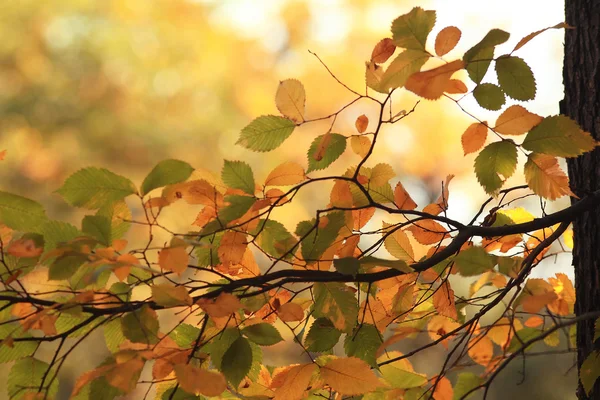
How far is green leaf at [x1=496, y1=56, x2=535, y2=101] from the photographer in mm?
629

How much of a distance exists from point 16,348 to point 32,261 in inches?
3.4

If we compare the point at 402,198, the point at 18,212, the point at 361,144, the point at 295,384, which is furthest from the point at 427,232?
the point at 18,212

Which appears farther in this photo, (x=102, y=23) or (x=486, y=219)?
(x=102, y=23)

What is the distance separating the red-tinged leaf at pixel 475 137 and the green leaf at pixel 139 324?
0.39 meters

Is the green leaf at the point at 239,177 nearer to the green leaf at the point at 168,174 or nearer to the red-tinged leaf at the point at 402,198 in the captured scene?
the green leaf at the point at 168,174

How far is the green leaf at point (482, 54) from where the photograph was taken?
56 centimetres

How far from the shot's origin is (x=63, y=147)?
206 inches

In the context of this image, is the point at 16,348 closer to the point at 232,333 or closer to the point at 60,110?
the point at 232,333

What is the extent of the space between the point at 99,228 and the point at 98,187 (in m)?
0.04

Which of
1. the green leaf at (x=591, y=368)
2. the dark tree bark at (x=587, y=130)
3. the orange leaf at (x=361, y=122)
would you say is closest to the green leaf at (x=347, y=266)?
the orange leaf at (x=361, y=122)

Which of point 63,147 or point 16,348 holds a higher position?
point 63,147

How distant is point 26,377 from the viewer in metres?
0.62

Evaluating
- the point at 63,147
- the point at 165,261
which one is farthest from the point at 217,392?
the point at 63,147

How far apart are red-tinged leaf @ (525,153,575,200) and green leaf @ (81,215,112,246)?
0.45 meters
